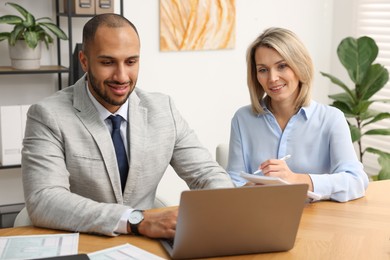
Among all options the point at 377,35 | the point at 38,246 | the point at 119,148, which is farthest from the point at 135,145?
the point at 377,35

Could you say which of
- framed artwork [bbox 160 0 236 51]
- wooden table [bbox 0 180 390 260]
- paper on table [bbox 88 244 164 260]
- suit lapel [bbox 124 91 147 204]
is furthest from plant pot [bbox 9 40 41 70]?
paper on table [bbox 88 244 164 260]

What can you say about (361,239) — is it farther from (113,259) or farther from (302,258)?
(113,259)

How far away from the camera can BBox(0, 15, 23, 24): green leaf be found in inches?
132

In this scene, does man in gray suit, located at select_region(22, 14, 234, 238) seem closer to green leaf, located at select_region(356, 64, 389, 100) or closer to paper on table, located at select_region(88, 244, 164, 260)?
paper on table, located at select_region(88, 244, 164, 260)

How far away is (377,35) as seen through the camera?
13.9 feet

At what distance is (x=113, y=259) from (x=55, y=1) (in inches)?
97.8

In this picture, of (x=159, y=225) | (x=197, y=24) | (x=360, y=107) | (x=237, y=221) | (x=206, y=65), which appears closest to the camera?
(x=237, y=221)

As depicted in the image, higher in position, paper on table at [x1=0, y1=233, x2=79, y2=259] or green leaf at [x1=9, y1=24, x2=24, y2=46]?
green leaf at [x1=9, y1=24, x2=24, y2=46]

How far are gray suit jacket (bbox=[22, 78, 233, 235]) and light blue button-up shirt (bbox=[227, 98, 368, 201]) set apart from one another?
0.95 ft

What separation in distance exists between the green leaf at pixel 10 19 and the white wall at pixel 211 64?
0.39 meters

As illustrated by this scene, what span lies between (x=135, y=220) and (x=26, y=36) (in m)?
1.91

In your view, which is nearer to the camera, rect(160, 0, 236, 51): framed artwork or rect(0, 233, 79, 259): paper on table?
rect(0, 233, 79, 259): paper on table

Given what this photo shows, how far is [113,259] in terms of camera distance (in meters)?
1.63

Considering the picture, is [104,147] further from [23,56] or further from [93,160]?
[23,56]
